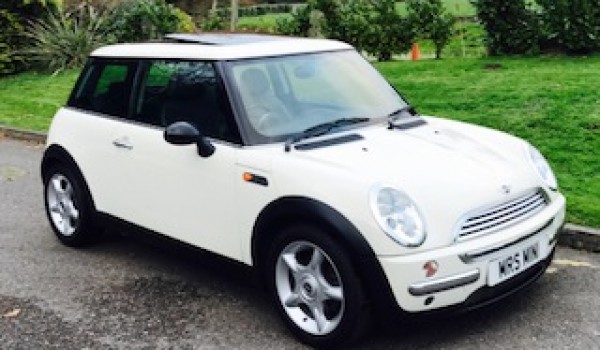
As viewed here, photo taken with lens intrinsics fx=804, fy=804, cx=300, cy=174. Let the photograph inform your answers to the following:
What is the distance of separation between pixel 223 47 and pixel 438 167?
1.58 meters

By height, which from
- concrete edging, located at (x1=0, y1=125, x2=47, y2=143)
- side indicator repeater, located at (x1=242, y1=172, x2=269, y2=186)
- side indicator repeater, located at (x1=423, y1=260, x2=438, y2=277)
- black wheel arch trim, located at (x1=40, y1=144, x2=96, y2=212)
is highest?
side indicator repeater, located at (x1=242, y1=172, x2=269, y2=186)

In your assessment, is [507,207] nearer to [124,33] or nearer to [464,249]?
[464,249]

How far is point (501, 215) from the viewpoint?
160 inches

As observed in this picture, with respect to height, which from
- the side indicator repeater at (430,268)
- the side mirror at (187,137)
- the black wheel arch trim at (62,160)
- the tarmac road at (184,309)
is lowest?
the tarmac road at (184,309)

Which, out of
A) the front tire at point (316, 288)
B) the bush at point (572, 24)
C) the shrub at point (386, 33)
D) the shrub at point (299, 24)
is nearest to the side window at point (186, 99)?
the front tire at point (316, 288)

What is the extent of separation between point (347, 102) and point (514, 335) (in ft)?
5.57

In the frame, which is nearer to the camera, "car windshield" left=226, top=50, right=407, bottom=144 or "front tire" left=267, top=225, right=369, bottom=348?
"front tire" left=267, top=225, right=369, bottom=348

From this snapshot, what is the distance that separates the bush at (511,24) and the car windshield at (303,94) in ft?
22.2

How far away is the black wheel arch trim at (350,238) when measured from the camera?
3793mm

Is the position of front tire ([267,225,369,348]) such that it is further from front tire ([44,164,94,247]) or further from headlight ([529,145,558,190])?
front tire ([44,164,94,247])

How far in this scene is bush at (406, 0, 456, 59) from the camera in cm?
1345

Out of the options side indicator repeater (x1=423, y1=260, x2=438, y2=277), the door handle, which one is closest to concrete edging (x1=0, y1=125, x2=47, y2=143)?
the door handle

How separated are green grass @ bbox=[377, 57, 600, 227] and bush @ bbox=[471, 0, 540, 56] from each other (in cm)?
41

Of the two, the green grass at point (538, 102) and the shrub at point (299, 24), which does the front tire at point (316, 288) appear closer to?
the green grass at point (538, 102)
